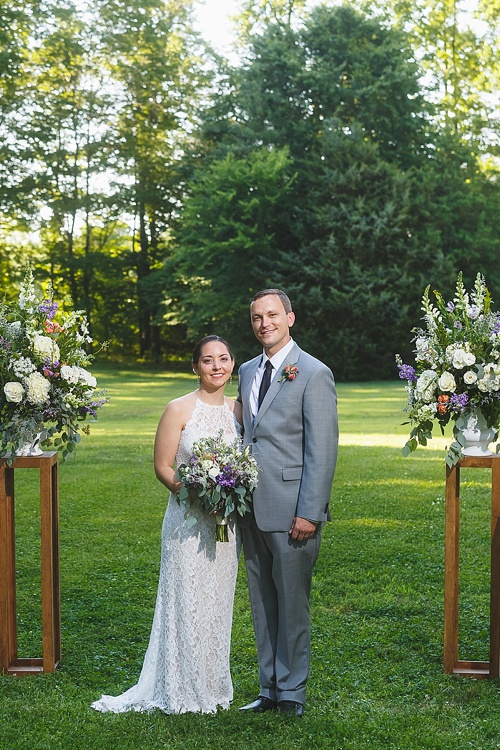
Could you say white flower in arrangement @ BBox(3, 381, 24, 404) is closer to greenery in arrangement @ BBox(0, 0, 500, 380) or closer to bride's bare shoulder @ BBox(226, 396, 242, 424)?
bride's bare shoulder @ BBox(226, 396, 242, 424)

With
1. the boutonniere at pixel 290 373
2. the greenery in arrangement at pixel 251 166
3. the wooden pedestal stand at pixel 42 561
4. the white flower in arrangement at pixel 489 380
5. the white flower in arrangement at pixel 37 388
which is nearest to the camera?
the boutonniere at pixel 290 373

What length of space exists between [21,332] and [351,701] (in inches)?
117

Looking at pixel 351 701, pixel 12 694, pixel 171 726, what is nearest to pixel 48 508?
pixel 12 694

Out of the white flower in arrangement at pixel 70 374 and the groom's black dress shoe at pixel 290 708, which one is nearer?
the groom's black dress shoe at pixel 290 708

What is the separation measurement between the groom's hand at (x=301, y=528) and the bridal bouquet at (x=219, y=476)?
0.27 m

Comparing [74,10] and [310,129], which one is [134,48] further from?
[310,129]

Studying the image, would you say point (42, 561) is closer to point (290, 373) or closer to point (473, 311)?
point (290, 373)

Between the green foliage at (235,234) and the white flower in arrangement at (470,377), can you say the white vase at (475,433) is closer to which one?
the white flower in arrangement at (470,377)

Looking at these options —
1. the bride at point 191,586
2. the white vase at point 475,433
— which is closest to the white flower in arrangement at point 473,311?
the white vase at point 475,433

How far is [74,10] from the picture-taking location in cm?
4591

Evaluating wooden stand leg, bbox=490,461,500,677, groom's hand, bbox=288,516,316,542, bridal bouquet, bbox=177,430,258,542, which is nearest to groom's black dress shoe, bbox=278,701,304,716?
groom's hand, bbox=288,516,316,542

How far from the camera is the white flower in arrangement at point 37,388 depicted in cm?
531

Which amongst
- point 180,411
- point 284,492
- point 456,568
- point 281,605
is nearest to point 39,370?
point 180,411

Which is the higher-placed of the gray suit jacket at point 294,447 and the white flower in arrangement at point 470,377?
the white flower in arrangement at point 470,377
